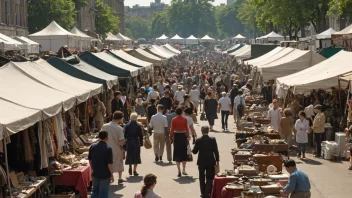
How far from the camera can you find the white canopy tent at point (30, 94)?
1333 cm

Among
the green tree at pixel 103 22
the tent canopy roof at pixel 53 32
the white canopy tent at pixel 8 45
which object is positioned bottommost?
the white canopy tent at pixel 8 45

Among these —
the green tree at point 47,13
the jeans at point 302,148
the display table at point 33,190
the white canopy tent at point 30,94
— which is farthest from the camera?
the green tree at point 47,13

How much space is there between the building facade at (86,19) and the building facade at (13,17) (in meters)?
32.1

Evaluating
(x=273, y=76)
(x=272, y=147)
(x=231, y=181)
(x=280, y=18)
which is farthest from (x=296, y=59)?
(x=280, y=18)

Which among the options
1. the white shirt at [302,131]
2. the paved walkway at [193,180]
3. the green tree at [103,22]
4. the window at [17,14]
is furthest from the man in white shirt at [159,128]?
the green tree at [103,22]

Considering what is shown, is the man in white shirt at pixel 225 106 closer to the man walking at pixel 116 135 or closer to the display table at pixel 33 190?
the man walking at pixel 116 135

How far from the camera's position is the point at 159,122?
1862 cm

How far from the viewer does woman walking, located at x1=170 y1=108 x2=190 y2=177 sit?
1681cm

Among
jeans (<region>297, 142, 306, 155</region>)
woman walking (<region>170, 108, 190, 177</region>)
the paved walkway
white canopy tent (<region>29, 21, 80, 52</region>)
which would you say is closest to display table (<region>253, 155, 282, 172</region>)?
the paved walkway

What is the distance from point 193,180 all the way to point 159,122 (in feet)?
8.52

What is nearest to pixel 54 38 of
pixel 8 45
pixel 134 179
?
pixel 8 45

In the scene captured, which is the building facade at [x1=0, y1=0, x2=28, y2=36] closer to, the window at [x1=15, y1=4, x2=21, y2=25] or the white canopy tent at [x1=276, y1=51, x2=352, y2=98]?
the window at [x1=15, y1=4, x2=21, y2=25]

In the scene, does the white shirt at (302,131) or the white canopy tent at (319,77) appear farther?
the white canopy tent at (319,77)

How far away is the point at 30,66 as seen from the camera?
57.2ft
